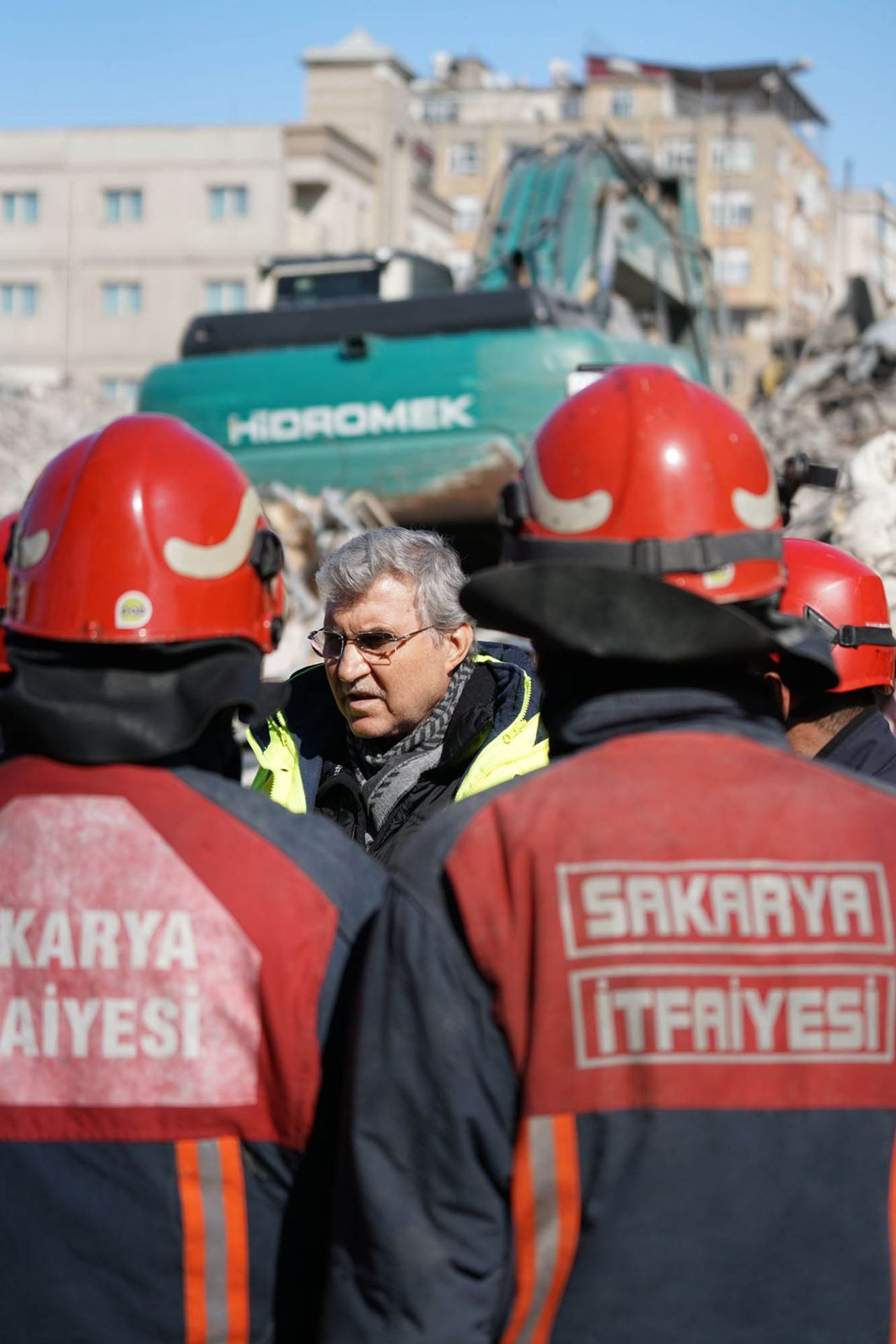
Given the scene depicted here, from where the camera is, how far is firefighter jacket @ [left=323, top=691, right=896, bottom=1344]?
5.43 ft

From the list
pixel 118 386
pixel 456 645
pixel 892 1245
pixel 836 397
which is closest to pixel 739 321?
pixel 118 386

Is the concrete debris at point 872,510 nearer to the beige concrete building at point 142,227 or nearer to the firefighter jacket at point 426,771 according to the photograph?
the firefighter jacket at point 426,771

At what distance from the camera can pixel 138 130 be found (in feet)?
157

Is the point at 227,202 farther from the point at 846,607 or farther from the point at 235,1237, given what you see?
the point at 235,1237

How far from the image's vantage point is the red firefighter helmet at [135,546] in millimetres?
1906

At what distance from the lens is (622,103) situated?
66625 millimetres

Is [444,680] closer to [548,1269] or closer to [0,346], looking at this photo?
[548,1269]

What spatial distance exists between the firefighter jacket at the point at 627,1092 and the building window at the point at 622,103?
6872 centimetres

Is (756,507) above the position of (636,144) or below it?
below

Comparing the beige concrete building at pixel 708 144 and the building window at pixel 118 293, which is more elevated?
the beige concrete building at pixel 708 144

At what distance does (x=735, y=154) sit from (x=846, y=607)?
64648mm

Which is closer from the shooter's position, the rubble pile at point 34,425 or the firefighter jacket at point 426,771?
the firefighter jacket at point 426,771

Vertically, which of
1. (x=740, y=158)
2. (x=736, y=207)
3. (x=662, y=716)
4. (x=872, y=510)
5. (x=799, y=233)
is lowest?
(x=872, y=510)

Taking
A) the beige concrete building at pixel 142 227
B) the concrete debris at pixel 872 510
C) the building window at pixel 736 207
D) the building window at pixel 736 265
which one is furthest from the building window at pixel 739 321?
the concrete debris at pixel 872 510
